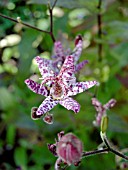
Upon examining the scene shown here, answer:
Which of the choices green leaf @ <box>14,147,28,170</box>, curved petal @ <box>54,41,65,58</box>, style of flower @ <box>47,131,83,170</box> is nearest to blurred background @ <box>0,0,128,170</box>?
green leaf @ <box>14,147,28,170</box>

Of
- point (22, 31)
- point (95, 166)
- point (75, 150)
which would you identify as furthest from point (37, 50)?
point (75, 150)

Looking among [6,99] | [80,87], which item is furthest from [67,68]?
[6,99]

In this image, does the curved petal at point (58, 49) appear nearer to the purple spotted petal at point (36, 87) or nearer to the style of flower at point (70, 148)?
the purple spotted petal at point (36, 87)

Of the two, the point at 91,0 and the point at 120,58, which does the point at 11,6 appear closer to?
the point at 91,0

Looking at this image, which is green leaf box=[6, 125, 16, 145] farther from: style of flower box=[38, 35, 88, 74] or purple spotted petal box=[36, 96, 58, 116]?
purple spotted petal box=[36, 96, 58, 116]

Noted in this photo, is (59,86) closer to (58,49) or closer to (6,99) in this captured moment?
(58,49)

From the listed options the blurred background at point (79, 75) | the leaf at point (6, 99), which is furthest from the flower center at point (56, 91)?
the leaf at point (6, 99)
